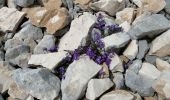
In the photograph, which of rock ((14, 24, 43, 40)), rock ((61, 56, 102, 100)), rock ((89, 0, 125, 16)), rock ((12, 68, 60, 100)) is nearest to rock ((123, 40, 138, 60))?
rock ((61, 56, 102, 100))

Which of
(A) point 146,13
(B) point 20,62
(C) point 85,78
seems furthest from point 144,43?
(B) point 20,62

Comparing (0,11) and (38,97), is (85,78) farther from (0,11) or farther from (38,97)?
(0,11)

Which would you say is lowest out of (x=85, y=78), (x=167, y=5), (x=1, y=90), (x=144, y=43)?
(x=1, y=90)

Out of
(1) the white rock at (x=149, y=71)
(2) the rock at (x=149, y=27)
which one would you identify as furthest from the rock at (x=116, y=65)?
(2) the rock at (x=149, y=27)

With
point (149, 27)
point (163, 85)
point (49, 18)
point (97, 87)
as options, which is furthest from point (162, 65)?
point (49, 18)

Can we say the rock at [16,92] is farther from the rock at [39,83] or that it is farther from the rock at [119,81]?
the rock at [119,81]

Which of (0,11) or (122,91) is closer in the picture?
(122,91)

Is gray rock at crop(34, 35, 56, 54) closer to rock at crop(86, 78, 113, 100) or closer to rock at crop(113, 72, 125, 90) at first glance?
rock at crop(86, 78, 113, 100)
